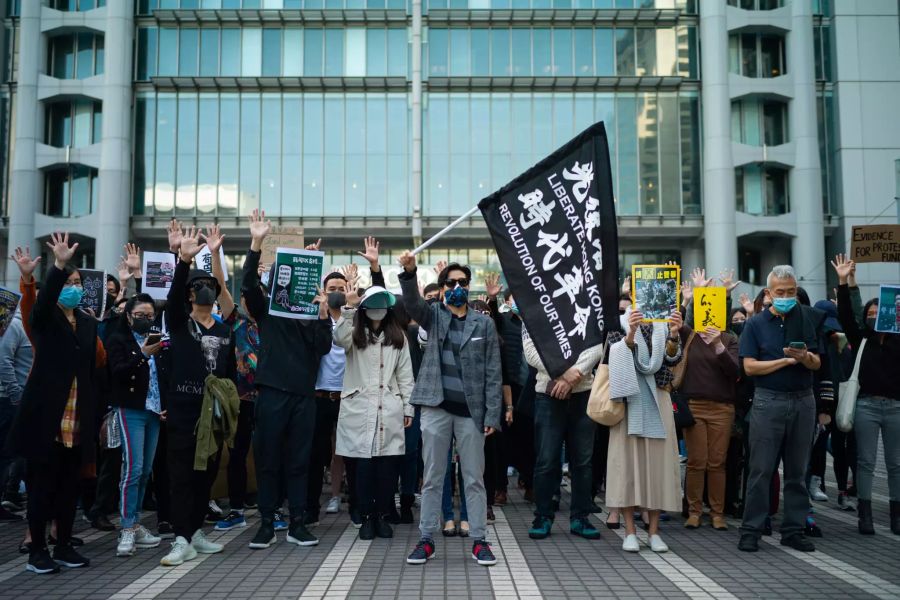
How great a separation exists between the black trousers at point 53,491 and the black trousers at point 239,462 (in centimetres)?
176

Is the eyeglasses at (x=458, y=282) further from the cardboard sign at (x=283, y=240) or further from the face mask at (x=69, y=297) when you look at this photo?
the cardboard sign at (x=283, y=240)

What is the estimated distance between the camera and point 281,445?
23.9 feet

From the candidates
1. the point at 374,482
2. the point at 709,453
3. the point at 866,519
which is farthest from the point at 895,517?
the point at 374,482

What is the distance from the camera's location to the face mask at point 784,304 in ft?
23.3

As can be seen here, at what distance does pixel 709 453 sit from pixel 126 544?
217 inches

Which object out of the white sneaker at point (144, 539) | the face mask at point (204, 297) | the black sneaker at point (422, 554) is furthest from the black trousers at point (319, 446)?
the black sneaker at point (422, 554)

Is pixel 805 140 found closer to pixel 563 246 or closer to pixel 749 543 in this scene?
pixel 749 543

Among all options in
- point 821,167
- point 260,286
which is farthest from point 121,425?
point 821,167

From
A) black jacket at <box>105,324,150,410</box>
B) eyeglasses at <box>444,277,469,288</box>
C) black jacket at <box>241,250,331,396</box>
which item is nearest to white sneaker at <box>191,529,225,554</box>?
black jacket at <box>105,324,150,410</box>

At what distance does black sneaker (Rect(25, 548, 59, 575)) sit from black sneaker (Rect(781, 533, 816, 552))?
6060 mm

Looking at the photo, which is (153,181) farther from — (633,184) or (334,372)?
(334,372)

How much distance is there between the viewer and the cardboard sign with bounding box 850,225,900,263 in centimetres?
1017

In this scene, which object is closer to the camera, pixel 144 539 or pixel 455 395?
pixel 455 395

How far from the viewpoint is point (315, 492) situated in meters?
8.20
